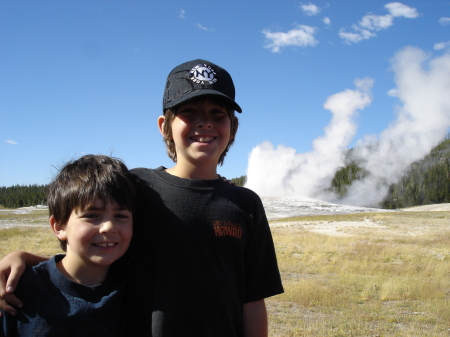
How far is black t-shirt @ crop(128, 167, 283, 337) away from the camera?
1.87 meters

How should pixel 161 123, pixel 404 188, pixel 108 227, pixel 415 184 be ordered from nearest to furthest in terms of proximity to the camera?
pixel 108 227 < pixel 161 123 < pixel 404 188 < pixel 415 184

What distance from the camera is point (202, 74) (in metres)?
2.07

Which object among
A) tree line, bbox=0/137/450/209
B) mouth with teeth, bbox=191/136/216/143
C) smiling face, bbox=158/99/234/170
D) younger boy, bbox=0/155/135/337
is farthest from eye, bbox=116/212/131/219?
tree line, bbox=0/137/450/209

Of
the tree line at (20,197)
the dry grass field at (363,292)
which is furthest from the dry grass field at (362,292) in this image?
the tree line at (20,197)

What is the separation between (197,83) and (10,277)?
132 centimetres

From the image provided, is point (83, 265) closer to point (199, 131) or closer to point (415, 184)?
point (199, 131)

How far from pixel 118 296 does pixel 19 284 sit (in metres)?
0.47

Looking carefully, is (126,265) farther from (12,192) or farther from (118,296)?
(12,192)

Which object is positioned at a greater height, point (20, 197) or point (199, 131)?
point (20, 197)

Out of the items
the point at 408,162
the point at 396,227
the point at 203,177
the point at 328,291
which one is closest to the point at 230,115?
the point at 203,177

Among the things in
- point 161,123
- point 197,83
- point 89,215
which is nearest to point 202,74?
point 197,83

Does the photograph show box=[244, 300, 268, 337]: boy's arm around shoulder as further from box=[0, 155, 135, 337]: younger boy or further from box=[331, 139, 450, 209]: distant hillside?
box=[331, 139, 450, 209]: distant hillside

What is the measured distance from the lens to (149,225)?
1979 millimetres

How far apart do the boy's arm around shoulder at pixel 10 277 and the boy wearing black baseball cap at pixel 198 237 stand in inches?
20.4
